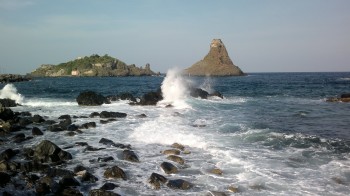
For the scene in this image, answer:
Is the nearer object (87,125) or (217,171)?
(217,171)

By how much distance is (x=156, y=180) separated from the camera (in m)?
10.7

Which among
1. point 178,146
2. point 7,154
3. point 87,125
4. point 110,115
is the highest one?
point 110,115

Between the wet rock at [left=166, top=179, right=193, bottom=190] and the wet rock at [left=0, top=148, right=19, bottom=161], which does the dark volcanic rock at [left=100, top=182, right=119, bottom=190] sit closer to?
the wet rock at [left=166, top=179, right=193, bottom=190]

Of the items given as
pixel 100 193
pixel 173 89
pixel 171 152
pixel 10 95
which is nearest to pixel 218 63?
pixel 173 89

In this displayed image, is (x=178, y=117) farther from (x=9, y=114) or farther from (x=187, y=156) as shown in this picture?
(x=9, y=114)

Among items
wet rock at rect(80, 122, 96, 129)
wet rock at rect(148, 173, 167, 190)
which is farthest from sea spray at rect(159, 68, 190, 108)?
wet rock at rect(148, 173, 167, 190)

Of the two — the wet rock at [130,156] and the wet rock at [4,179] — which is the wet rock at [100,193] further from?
the wet rock at [130,156]

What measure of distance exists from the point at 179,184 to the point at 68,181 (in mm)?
3733

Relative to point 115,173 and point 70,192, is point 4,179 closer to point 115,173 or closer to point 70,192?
point 70,192

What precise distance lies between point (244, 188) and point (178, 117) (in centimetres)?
1495

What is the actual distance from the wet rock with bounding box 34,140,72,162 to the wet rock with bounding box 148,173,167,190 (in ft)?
15.4

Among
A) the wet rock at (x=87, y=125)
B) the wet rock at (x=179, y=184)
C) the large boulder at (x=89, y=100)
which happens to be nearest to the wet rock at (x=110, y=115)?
the wet rock at (x=87, y=125)

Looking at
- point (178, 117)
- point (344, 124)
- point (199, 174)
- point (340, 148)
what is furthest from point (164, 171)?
point (344, 124)

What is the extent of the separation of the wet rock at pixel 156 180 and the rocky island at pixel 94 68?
163 meters
